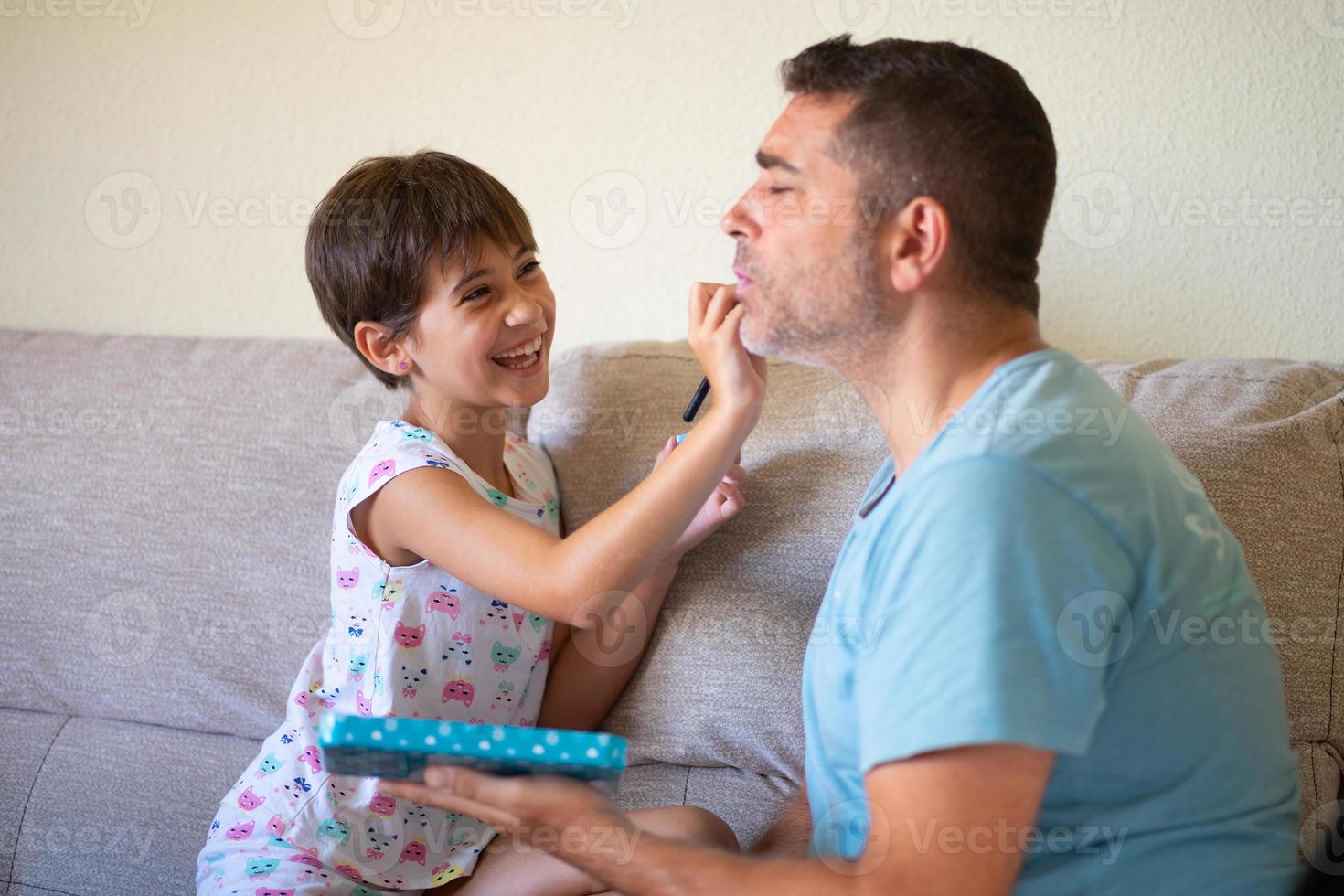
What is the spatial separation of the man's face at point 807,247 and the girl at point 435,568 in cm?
11

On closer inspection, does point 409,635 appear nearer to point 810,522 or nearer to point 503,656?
point 503,656

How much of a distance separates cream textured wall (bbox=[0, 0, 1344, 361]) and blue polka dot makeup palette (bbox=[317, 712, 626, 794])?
3.40 ft

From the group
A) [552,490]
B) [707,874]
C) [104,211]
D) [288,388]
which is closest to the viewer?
[707,874]

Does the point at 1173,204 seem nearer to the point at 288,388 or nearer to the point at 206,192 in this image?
the point at 288,388

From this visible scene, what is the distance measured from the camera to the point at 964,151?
3.42 feet

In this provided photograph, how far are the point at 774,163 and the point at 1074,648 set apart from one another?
550 mm

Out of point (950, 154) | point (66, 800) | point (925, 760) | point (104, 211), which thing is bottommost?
point (66, 800)

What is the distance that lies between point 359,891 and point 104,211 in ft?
4.69

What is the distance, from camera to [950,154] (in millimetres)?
1042

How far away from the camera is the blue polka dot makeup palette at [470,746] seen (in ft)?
3.13

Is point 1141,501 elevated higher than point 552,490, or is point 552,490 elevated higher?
point 1141,501

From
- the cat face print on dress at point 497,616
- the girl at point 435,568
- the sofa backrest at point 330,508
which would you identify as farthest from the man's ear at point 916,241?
the cat face print on dress at point 497,616

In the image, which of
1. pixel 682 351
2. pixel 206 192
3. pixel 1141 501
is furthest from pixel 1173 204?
pixel 206 192

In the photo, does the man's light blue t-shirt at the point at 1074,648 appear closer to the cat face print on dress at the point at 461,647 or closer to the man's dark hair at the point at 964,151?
the man's dark hair at the point at 964,151
